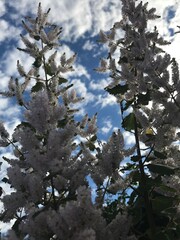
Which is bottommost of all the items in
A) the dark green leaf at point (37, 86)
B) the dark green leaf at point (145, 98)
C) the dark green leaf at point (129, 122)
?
the dark green leaf at point (145, 98)

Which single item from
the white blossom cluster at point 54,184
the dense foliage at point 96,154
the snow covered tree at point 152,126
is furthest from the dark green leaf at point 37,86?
the white blossom cluster at point 54,184

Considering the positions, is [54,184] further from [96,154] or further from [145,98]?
[145,98]

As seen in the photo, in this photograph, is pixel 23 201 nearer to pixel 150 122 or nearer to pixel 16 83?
pixel 150 122

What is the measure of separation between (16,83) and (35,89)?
27cm

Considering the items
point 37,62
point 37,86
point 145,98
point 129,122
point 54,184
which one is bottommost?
point 54,184

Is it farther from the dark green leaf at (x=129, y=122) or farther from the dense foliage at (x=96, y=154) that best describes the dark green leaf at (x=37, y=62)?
the dark green leaf at (x=129, y=122)

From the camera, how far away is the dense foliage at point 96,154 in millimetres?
2406

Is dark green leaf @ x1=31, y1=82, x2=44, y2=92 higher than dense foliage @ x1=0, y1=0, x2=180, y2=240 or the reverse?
higher

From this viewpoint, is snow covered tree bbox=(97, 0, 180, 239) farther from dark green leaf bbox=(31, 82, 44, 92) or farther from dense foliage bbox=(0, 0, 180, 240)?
dark green leaf bbox=(31, 82, 44, 92)

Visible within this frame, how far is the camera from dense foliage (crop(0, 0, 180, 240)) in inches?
94.7

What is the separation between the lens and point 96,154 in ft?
9.99

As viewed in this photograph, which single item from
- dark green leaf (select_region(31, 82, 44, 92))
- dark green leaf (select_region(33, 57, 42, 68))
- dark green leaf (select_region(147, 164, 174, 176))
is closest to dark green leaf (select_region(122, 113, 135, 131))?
dark green leaf (select_region(147, 164, 174, 176))

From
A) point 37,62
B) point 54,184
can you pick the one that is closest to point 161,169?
point 54,184

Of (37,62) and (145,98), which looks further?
(37,62)
